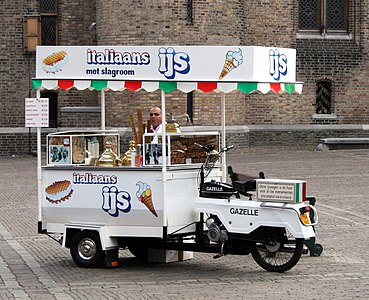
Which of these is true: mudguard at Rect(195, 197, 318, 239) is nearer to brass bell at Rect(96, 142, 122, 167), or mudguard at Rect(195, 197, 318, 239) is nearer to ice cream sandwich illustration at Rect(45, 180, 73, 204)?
brass bell at Rect(96, 142, 122, 167)

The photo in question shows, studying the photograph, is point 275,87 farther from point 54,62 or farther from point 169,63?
point 54,62

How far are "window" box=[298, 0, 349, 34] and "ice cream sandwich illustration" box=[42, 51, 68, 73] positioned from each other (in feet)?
73.4

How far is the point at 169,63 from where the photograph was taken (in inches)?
479

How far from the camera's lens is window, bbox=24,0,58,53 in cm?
3269

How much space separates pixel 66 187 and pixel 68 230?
55 centimetres

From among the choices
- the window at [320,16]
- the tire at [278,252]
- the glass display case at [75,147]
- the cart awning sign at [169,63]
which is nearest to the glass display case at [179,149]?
the cart awning sign at [169,63]

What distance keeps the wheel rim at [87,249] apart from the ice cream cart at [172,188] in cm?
1

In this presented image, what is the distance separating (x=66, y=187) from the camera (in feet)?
42.1

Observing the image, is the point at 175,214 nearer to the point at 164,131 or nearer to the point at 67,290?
the point at 164,131

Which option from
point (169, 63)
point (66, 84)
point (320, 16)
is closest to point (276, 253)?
point (169, 63)

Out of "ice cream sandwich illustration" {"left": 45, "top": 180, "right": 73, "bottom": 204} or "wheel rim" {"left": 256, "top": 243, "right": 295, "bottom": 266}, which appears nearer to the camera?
"wheel rim" {"left": 256, "top": 243, "right": 295, "bottom": 266}

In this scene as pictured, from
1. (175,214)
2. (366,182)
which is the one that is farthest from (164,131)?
(366,182)

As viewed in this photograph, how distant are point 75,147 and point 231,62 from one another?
2.78 meters

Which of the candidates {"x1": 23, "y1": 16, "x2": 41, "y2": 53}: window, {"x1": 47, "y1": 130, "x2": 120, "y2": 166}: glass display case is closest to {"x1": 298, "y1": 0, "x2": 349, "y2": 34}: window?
{"x1": 23, "y1": 16, "x2": 41, "y2": 53}: window
